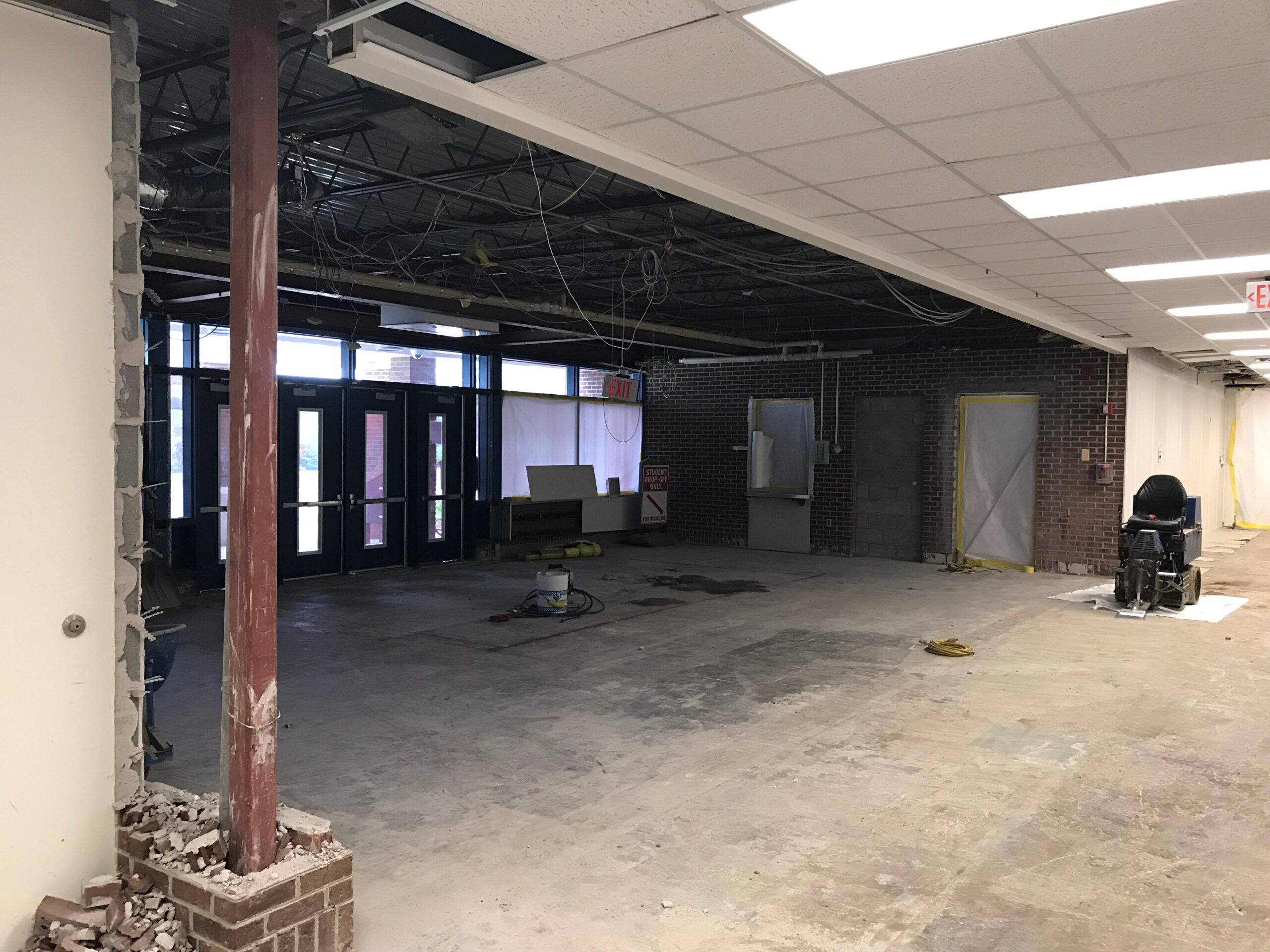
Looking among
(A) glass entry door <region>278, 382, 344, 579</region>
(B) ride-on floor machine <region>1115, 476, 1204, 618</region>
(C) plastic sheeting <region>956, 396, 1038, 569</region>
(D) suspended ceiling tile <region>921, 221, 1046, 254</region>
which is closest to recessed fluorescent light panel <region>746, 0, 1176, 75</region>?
(D) suspended ceiling tile <region>921, 221, 1046, 254</region>

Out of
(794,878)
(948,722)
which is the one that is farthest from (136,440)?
(948,722)

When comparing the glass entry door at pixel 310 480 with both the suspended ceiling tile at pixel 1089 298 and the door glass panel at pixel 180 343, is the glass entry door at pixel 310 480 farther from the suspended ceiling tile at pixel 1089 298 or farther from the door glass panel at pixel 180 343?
the suspended ceiling tile at pixel 1089 298

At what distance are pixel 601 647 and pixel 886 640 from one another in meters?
2.23

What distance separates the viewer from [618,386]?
46.3 ft

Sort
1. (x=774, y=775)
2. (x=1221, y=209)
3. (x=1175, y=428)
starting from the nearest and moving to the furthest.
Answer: (x=774, y=775) → (x=1221, y=209) → (x=1175, y=428)

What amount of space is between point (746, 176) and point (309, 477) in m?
6.85

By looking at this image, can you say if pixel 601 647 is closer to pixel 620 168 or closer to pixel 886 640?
pixel 886 640

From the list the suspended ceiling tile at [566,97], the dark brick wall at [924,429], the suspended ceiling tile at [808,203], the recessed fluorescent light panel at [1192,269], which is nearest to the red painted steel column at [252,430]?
the suspended ceiling tile at [566,97]

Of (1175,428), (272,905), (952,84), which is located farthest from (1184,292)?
(272,905)

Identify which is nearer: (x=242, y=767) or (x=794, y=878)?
(x=242, y=767)

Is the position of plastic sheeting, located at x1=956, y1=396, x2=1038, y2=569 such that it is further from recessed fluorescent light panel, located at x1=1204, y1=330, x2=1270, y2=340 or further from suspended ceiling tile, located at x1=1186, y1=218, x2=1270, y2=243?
suspended ceiling tile, located at x1=1186, y1=218, x2=1270, y2=243

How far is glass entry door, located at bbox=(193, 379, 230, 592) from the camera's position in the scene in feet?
28.5

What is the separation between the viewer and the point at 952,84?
3.13 m

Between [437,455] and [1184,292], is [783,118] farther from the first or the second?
[437,455]
